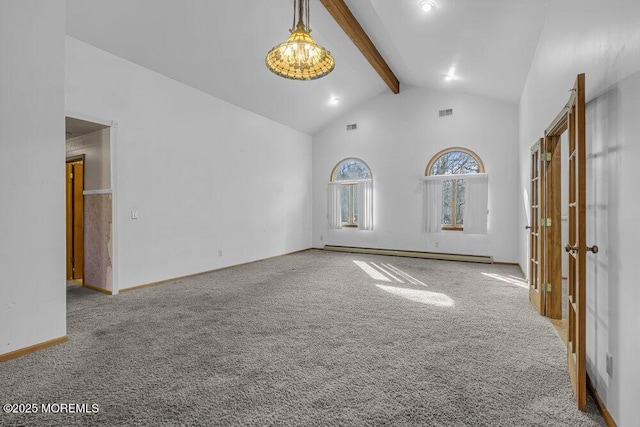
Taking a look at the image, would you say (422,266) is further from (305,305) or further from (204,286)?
(204,286)

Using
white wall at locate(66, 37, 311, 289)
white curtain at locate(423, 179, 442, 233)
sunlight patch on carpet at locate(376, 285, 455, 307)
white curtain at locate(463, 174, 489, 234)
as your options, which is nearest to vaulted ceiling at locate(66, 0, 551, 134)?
white wall at locate(66, 37, 311, 289)

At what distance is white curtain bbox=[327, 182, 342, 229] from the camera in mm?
8195

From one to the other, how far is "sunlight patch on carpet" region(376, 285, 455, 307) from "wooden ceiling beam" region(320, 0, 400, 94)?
380 centimetres

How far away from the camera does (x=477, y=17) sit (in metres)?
3.74

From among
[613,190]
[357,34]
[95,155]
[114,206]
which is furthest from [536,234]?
[95,155]

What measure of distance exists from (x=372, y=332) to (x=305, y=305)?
3.41 ft

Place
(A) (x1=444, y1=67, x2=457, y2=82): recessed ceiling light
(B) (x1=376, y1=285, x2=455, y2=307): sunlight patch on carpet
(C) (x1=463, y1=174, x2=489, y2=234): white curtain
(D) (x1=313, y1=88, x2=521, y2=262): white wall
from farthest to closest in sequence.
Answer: (C) (x1=463, y1=174, x2=489, y2=234): white curtain < (D) (x1=313, y1=88, x2=521, y2=262): white wall < (A) (x1=444, y1=67, x2=457, y2=82): recessed ceiling light < (B) (x1=376, y1=285, x2=455, y2=307): sunlight patch on carpet

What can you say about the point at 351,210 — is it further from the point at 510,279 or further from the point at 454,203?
the point at 510,279

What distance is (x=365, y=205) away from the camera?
7859mm

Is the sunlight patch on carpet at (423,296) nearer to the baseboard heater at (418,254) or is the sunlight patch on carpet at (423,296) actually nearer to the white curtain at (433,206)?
A: the baseboard heater at (418,254)

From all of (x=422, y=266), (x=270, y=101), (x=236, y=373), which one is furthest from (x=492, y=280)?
(x=270, y=101)

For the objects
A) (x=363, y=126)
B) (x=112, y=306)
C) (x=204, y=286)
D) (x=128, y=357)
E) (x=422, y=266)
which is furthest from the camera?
(x=363, y=126)

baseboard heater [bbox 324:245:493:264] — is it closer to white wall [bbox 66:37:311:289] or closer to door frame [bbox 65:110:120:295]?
white wall [bbox 66:37:311:289]

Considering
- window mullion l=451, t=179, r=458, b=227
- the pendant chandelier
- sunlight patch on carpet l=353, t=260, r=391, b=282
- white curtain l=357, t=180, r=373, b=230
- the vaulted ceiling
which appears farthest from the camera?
white curtain l=357, t=180, r=373, b=230
